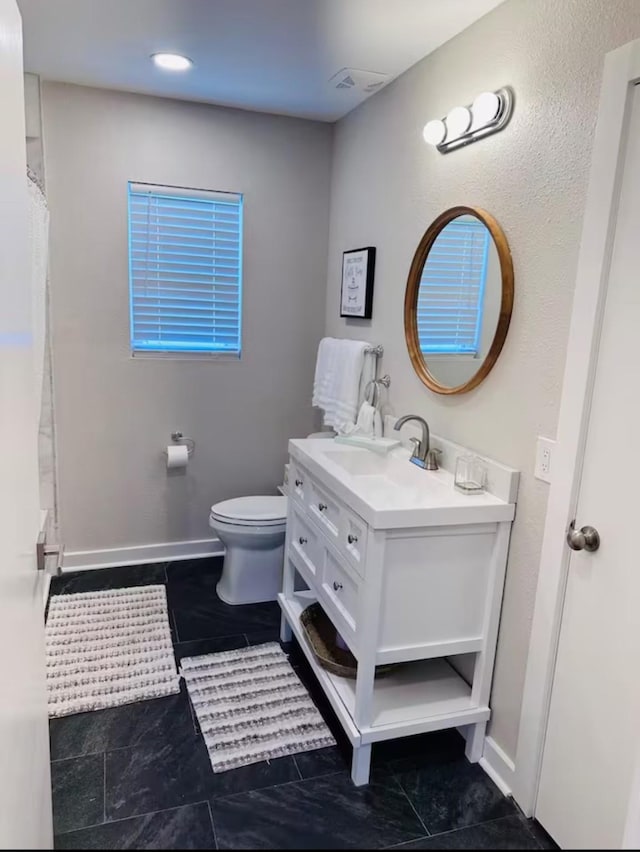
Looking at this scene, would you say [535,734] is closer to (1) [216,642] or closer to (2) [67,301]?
(1) [216,642]

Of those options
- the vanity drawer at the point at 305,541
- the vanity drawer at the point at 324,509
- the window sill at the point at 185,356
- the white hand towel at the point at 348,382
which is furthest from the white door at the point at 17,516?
the window sill at the point at 185,356

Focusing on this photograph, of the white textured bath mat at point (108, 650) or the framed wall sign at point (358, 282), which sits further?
the framed wall sign at point (358, 282)

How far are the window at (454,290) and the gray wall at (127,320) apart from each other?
1.23 metres

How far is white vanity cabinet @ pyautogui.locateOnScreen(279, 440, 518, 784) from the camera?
1.72 meters

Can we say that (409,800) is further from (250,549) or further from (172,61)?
(172,61)

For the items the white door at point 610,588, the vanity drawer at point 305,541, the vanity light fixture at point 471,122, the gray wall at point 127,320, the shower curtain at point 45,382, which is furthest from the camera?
the gray wall at point 127,320

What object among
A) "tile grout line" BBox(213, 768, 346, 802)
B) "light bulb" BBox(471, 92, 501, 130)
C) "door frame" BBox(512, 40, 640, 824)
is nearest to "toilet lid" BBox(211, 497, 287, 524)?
"tile grout line" BBox(213, 768, 346, 802)

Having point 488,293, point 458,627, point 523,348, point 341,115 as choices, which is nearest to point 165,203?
point 341,115

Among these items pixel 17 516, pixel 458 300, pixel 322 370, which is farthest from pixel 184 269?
pixel 17 516

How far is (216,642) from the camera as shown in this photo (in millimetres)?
2596

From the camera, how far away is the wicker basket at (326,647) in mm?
2070

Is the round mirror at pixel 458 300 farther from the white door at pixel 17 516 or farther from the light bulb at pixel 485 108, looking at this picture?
the white door at pixel 17 516

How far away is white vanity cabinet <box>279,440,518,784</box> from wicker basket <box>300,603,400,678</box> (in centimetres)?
3

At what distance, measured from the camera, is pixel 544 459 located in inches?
65.9
